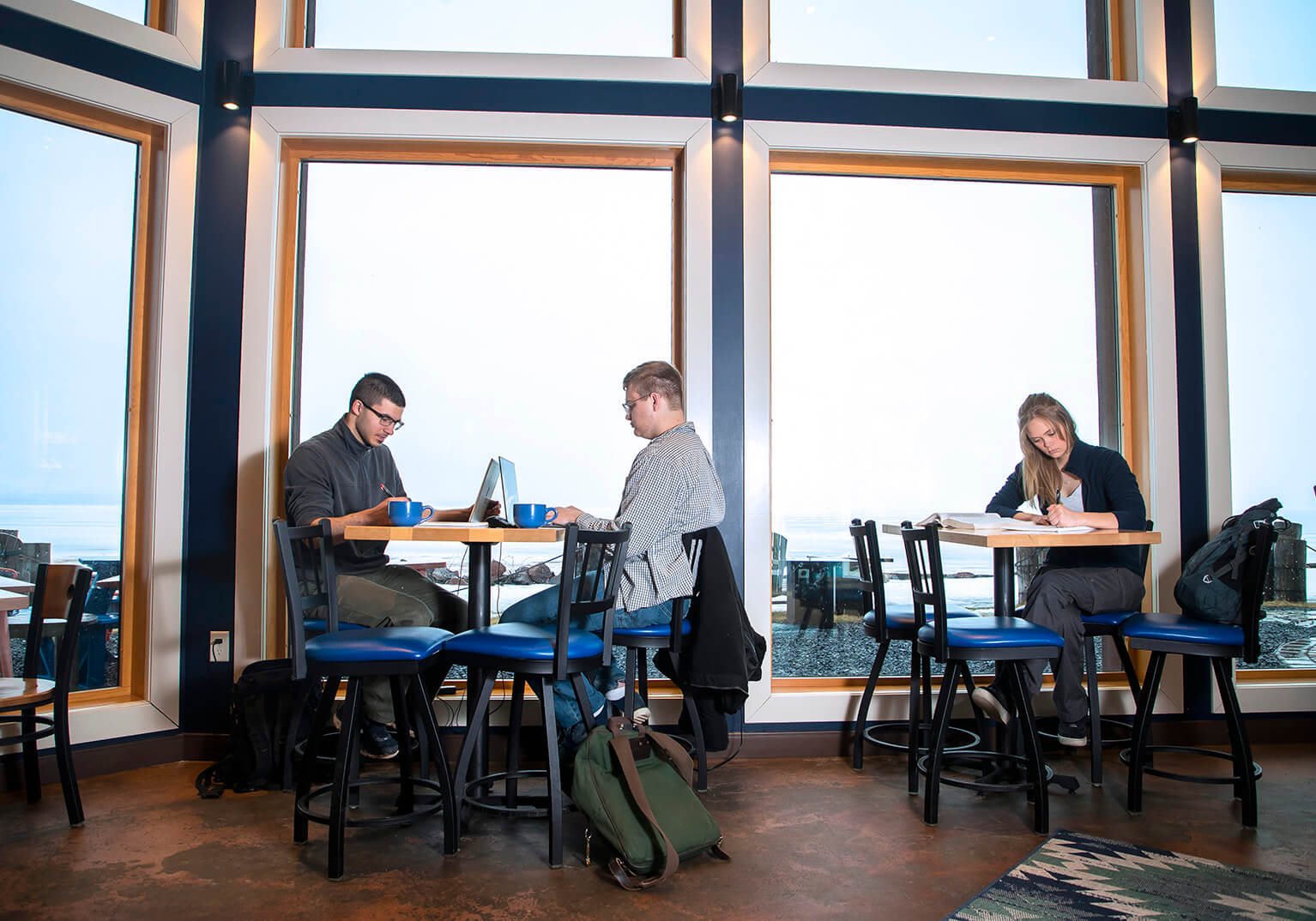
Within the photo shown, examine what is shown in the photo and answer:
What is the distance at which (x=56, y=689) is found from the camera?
99.2 inches

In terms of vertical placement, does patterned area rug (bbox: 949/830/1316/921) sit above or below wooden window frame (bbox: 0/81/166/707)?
below

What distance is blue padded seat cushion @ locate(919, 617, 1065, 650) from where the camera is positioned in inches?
95.6

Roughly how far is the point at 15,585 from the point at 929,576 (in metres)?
3.08

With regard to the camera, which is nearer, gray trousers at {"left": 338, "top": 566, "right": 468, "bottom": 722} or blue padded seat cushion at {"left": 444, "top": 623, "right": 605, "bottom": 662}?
blue padded seat cushion at {"left": 444, "top": 623, "right": 605, "bottom": 662}

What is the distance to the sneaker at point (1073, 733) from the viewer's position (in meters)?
3.01

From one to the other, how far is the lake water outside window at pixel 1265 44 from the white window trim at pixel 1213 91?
8 centimetres

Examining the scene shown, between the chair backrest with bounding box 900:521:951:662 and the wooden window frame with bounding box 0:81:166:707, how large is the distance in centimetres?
269

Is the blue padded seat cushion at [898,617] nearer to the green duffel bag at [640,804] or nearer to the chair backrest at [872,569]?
the chair backrest at [872,569]

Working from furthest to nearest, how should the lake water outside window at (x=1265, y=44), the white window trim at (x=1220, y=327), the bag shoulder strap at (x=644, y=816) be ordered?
the lake water outside window at (x=1265, y=44) → the white window trim at (x=1220, y=327) → the bag shoulder strap at (x=644, y=816)

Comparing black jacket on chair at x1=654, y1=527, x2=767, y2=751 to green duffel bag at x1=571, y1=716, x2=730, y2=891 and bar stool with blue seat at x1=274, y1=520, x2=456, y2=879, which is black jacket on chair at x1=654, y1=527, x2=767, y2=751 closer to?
green duffel bag at x1=571, y1=716, x2=730, y2=891

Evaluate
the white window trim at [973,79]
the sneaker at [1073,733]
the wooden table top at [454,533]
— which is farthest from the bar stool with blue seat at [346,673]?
the white window trim at [973,79]

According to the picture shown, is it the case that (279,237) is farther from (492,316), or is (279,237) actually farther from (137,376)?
(492,316)

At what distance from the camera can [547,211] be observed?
3541mm

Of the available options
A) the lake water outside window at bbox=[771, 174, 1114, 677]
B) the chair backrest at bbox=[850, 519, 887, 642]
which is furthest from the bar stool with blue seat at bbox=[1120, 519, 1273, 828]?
the lake water outside window at bbox=[771, 174, 1114, 677]
